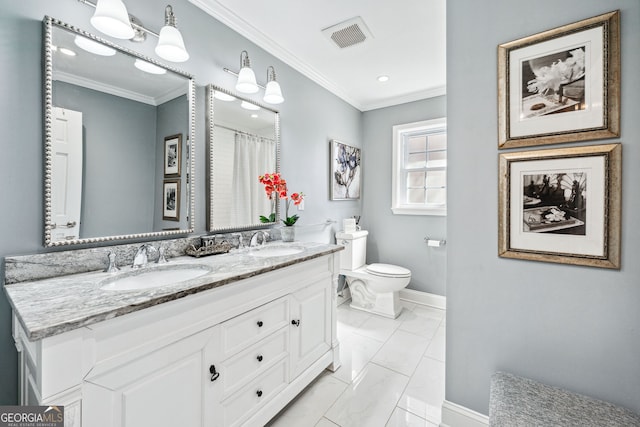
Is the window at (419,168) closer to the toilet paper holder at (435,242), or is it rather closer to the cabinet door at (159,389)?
the toilet paper holder at (435,242)

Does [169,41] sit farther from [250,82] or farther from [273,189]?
[273,189]

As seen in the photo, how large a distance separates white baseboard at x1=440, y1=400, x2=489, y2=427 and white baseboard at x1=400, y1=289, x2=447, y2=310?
1860 millimetres

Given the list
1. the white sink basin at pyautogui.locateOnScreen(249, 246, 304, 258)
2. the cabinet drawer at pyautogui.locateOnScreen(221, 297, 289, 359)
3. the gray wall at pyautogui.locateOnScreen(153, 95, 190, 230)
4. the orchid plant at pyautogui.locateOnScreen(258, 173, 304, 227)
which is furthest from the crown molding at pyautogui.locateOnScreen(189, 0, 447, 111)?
the cabinet drawer at pyautogui.locateOnScreen(221, 297, 289, 359)

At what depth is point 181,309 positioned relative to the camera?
1027 millimetres

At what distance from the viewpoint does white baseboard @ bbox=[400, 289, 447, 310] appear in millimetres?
3158

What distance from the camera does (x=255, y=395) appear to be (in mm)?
1370

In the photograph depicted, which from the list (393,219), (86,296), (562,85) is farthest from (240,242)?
(393,219)

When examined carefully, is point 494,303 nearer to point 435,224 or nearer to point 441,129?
point 435,224

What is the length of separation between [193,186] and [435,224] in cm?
268

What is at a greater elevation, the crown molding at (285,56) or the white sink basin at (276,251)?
the crown molding at (285,56)

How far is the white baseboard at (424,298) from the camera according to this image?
10.4ft

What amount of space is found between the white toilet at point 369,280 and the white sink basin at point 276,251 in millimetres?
1242

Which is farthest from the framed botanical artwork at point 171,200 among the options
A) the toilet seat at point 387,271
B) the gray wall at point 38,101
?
the toilet seat at point 387,271

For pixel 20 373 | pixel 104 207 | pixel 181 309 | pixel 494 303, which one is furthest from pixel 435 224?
pixel 20 373
